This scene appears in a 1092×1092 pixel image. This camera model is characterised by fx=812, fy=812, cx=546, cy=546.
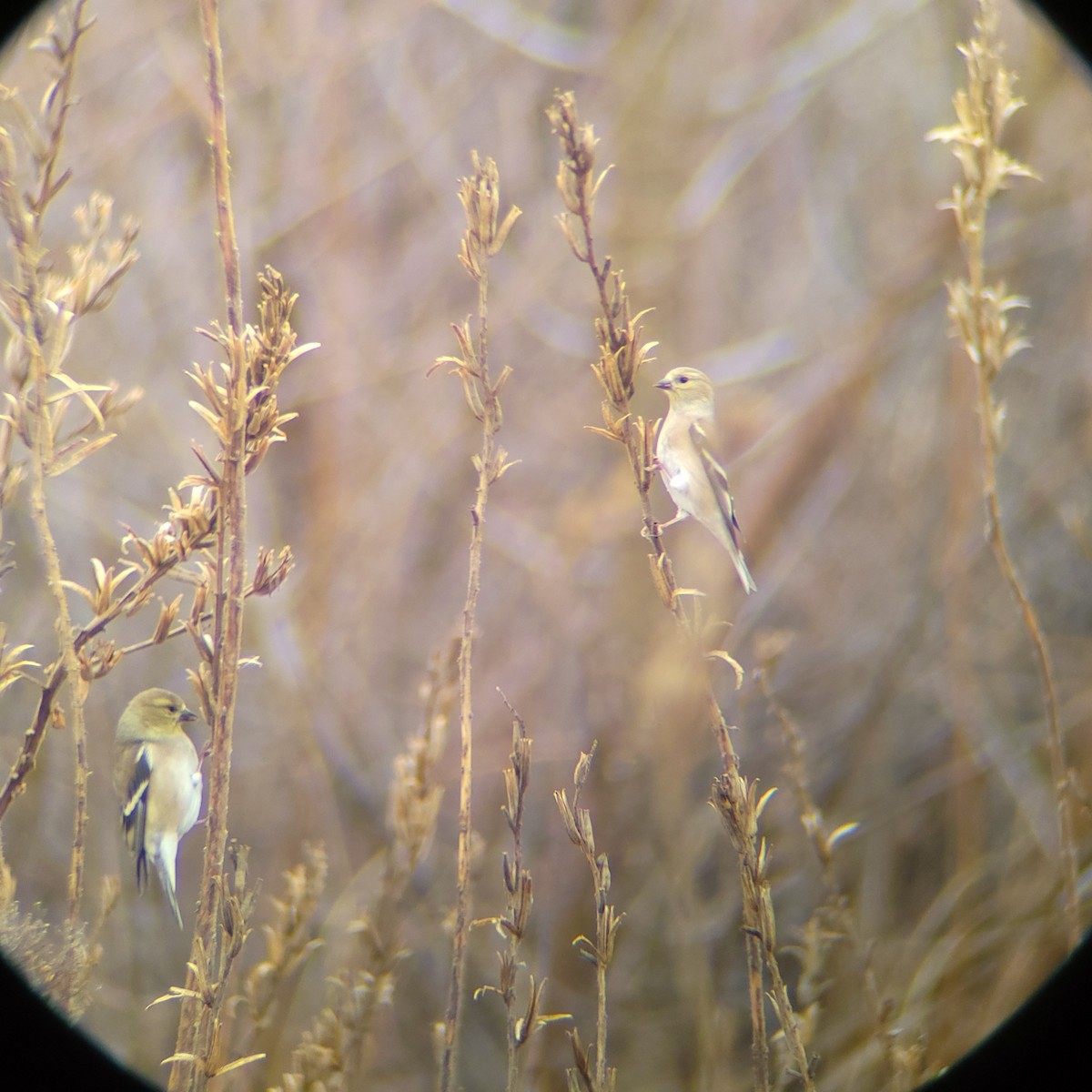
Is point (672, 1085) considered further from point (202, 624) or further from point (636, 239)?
point (636, 239)

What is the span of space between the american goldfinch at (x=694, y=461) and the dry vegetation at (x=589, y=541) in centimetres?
9

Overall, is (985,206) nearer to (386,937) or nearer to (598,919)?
(598,919)

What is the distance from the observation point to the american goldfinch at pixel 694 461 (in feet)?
1.40

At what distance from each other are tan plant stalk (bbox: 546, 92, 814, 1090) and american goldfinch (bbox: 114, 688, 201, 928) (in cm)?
26

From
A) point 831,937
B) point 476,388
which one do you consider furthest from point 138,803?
point 831,937

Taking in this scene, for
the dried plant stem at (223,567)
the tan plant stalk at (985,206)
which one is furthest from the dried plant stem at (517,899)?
the tan plant stalk at (985,206)

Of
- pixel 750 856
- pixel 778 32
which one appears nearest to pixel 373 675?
pixel 750 856

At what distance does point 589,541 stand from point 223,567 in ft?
1.69

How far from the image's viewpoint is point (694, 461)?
0.44 metres

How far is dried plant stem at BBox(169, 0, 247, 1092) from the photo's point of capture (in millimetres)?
313

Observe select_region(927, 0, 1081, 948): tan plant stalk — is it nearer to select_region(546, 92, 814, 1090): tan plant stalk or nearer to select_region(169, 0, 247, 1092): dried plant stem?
select_region(546, 92, 814, 1090): tan plant stalk

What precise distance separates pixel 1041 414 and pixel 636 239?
458 millimetres

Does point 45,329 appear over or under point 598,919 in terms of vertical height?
over

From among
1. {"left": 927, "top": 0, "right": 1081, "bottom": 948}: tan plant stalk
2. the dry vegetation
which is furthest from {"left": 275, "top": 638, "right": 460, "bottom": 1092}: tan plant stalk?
{"left": 927, "top": 0, "right": 1081, "bottom": 948}: tan plant stalk
